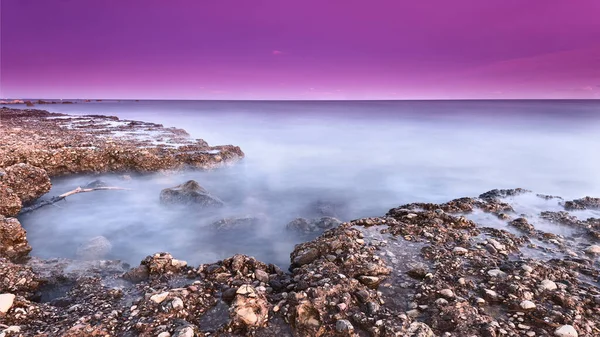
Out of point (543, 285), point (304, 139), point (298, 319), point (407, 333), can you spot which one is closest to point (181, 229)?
point (298, 319)

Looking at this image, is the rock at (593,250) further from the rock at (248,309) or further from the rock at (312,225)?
the rock at (248,309)

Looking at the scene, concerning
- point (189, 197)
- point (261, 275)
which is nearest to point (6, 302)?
point (261, 275)

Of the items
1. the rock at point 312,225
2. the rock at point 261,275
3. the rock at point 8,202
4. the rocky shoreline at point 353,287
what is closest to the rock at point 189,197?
the rock at point 312,225

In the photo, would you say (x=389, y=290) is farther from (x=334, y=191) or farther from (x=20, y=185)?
(x=20, y=185)

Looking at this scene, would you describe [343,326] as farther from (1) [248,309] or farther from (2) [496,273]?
(2) [496,273]

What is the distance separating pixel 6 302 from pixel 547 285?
5812 millimetres

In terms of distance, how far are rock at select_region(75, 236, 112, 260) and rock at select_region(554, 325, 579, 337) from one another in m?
6.67

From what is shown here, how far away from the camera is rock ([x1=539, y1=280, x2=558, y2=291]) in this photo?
3.67 metres

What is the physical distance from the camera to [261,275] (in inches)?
158

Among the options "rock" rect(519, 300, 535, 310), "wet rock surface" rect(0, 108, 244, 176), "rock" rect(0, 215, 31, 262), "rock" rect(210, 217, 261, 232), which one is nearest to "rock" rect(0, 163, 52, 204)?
"wet rock surface" rect(0, 108, 244, 176)

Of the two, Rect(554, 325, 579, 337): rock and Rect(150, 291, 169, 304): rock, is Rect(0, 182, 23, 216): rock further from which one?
Rect(554, 325, 579, 337): rock

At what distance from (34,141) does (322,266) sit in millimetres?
12816

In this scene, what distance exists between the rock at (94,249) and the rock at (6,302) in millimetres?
2620

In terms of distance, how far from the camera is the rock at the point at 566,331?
2.98m
